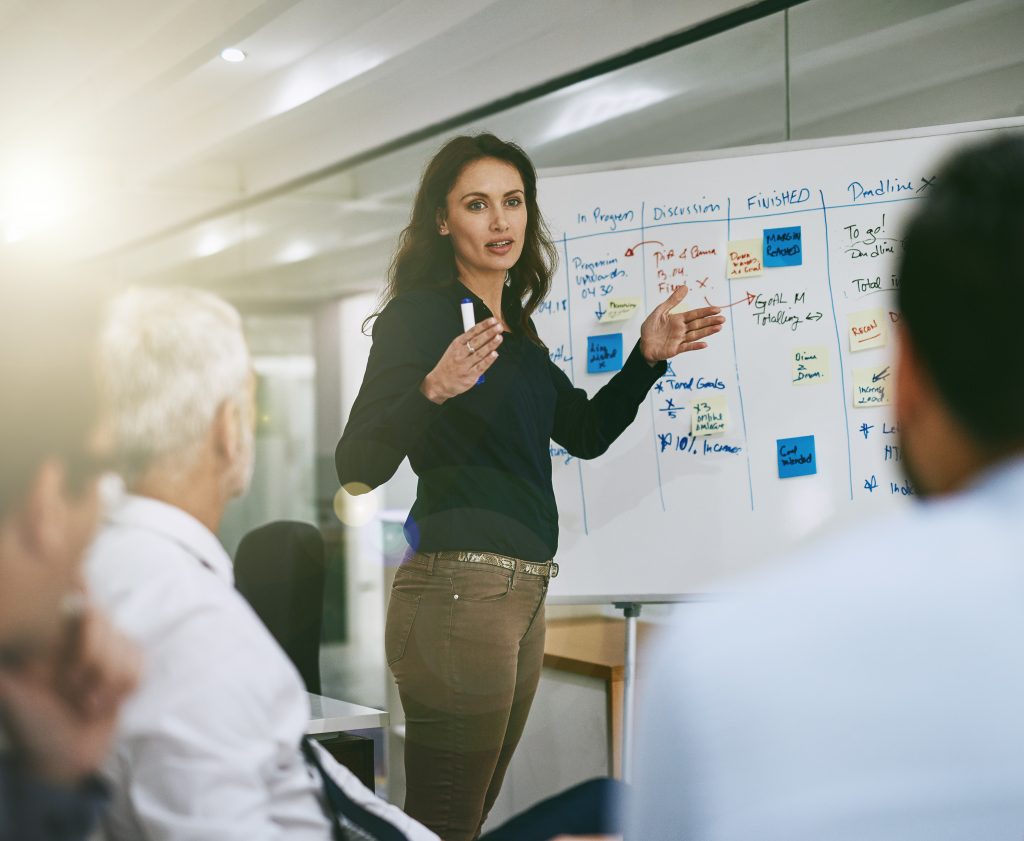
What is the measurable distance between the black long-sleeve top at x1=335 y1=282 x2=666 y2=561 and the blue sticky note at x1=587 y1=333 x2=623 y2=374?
33cm

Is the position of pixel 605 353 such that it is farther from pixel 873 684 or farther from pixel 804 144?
pixel 873 684

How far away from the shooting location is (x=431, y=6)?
3.18m

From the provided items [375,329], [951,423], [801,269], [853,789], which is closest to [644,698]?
[853,789]

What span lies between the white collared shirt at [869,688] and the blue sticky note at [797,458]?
1577 millimetres

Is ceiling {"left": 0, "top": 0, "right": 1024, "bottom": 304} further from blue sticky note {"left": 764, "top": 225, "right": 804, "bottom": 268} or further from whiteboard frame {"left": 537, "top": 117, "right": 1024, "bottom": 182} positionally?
blue sticky note {"left": 764, "top": 225, "right": 804, "bottom": 268}

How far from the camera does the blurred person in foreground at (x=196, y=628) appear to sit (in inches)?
34.6

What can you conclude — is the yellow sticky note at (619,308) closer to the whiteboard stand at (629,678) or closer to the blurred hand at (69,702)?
the whiteboard stand at (629,678)

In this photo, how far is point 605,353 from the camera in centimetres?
236

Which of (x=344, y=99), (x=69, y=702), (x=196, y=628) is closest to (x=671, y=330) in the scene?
(x=196, y=628)

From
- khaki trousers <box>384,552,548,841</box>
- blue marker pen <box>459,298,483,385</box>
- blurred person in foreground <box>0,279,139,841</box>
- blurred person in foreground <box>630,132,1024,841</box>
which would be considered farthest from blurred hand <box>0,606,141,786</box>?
blue marker pen <box>459,298,483,385</box>

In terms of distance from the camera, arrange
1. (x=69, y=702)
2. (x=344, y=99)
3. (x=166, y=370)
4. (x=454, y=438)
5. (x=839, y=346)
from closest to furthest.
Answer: (x=69, y=702)
(x=166, y=370)
(x=454, y=438)
(x=839, y=346)
(x=344, y=99)

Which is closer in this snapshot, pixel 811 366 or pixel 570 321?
pixel 811 366

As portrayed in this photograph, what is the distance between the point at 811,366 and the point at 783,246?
0.93ft

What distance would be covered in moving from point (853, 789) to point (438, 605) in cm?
122
